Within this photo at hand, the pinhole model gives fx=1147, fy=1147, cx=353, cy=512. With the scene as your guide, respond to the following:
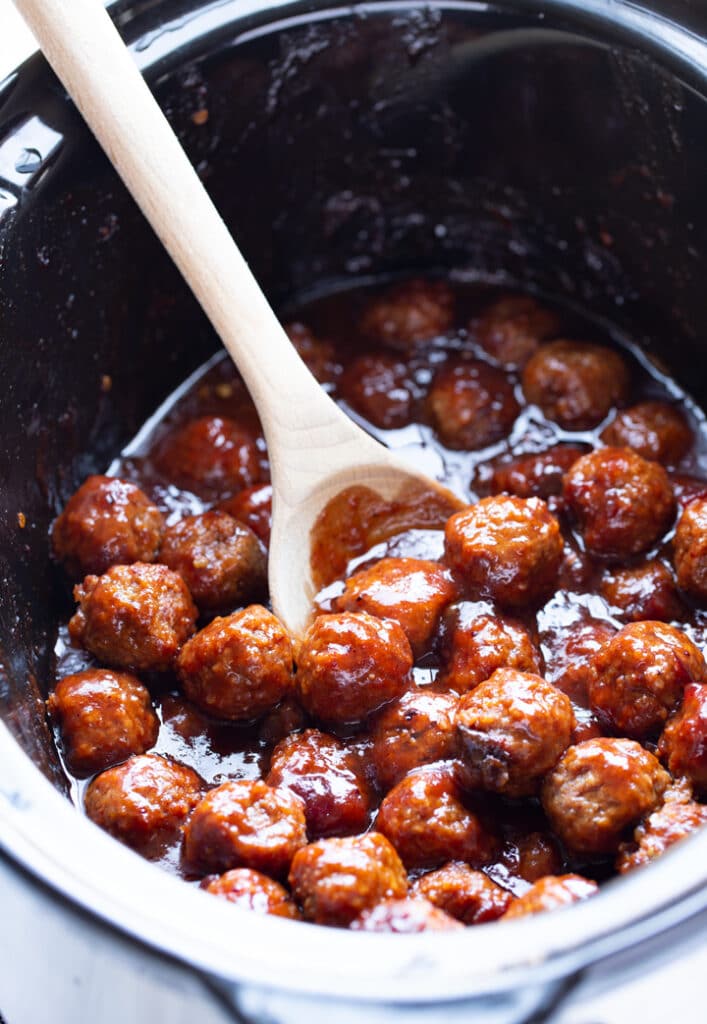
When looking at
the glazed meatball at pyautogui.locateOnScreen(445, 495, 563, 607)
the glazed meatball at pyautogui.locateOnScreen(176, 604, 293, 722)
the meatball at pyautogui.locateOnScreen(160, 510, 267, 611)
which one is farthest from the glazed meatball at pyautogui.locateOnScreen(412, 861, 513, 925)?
the meatball at pyautogui.locateOnScreen(160, 510, 267, 611)

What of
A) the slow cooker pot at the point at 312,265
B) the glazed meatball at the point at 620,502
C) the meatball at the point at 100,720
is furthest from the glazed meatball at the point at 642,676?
the meatball at the point at 100,720

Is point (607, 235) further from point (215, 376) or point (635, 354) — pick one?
point (215, 376)

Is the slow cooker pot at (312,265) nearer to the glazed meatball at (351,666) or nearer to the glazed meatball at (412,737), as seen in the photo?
the glazed meatball at (351,666)

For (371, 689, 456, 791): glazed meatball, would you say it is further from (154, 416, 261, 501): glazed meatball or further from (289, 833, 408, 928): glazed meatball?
(154, 416, 261, 501): glazed meatball

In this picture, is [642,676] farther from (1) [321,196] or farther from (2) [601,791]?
(1) [321,196]

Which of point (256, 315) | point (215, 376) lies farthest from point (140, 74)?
point (215, 376)

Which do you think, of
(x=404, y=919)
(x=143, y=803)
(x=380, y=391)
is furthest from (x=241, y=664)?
(x=380, y=391)
